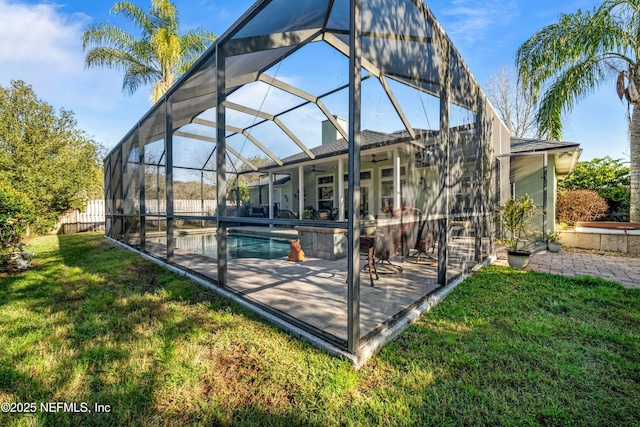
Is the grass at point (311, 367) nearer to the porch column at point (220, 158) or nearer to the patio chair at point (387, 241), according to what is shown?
the porch column at point (220, 158)

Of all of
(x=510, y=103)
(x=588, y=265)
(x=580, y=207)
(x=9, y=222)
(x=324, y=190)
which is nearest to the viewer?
(x=9, y=222)

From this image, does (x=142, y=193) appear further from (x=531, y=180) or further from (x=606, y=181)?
(x=606, y=181)

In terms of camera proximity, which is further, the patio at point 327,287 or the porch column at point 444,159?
the porch column at point 444,159

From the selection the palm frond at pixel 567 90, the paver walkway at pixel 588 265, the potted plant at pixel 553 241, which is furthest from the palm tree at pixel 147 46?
the potted plant at pixel 553 241

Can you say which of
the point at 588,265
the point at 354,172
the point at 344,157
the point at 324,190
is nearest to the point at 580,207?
the point at 588,265

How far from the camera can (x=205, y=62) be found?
434cm

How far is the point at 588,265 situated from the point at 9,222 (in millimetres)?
11342

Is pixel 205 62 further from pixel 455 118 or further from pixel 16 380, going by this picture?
pixel 16 380

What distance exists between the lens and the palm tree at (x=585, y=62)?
7008 mm

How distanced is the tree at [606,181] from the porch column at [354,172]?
16.0m

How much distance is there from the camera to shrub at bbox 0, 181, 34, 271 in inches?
195

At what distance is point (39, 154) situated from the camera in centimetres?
1130

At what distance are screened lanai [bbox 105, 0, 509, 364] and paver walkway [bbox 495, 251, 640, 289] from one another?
3.64ft

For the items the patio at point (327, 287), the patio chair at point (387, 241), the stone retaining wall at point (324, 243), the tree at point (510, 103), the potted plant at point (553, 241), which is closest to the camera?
the patio at point (327, 287)
